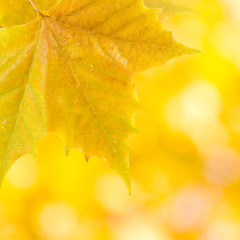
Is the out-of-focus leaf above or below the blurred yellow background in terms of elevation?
above

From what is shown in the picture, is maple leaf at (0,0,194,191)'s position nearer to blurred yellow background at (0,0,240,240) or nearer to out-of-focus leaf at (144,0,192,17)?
out-of-focus leaf at (144,0,192,17)

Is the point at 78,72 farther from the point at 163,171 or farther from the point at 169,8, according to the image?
the point at 163,171

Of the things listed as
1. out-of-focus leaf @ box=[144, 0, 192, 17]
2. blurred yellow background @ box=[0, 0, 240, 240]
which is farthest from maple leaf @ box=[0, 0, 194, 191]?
blurred yellow background @ box=[0, 0, 240, 240]

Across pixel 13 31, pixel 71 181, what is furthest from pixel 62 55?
pixel 71 181

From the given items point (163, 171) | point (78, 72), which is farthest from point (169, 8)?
point (163, 171)

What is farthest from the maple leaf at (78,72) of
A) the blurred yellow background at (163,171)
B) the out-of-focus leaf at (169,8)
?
the blurred yellow background at (163,171)

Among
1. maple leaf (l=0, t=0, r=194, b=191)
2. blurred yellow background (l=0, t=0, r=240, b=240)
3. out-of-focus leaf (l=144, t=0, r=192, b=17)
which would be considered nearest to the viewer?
maple leaf (l=0, t=0, r=194, b=191)
